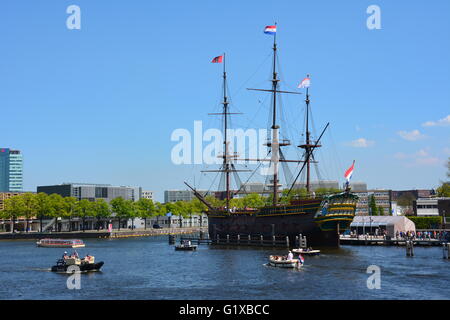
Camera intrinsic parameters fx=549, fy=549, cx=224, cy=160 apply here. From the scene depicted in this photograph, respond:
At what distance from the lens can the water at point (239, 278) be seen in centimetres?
5172

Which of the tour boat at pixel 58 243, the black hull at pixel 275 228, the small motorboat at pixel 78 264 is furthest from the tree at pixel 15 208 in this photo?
the small motorboat at pixel 78 264

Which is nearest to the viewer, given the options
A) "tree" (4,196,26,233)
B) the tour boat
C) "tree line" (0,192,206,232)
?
the tour boat

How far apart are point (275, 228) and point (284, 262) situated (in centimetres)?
3883

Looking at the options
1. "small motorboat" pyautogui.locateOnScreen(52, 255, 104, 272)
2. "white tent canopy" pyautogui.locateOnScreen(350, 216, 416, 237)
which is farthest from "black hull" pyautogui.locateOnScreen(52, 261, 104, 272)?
"white tent canopy" pyautogui.locateOnScreen(350, 216, 416, 237)

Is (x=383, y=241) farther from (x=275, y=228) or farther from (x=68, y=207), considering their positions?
(x=68, y=207)

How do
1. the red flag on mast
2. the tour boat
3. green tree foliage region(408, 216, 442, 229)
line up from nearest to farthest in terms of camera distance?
the red flag on mast
the tour boat
green tree foliage region(408, 216, 442, 229)

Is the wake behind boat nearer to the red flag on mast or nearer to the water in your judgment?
the water

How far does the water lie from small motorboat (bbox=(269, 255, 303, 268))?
1.28 metres

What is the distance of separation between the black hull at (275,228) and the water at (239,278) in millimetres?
9759

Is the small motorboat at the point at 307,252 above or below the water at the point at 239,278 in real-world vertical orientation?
above

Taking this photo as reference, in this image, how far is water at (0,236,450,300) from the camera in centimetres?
5172

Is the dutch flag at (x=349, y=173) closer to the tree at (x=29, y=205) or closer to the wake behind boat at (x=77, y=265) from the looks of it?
the wake behind boat at (x=77, y=265)
